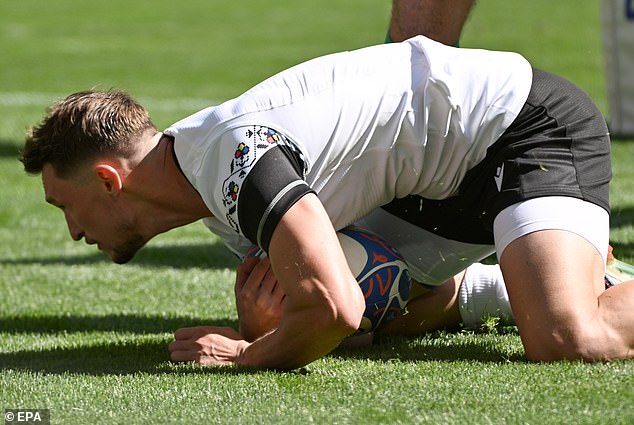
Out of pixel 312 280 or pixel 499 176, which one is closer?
pixel 312 280

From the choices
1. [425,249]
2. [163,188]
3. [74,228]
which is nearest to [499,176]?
[425,249]

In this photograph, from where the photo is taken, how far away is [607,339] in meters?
3.53

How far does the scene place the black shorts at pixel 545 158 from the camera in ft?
12.3

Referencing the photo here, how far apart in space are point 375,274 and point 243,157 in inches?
31.6

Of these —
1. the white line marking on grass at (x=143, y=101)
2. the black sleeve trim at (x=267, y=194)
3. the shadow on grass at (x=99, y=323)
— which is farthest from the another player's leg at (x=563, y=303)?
the white line marking on grass at (x=143, y=101)

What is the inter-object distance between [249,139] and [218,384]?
27.1 inches

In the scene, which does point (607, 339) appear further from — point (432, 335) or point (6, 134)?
point (6, 134)

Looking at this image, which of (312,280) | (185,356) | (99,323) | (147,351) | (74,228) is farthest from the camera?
(99,323)

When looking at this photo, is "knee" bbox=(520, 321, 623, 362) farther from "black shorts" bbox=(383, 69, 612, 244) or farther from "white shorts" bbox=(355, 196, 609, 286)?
"black shorts" bbox=(383, 69, 612, 244)

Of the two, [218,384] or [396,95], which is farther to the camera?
[396,95]

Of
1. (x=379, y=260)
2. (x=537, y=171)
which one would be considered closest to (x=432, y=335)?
(x=379, y=260)

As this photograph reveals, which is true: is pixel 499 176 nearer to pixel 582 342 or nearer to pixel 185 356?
pixel 582 342

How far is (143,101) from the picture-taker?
13.5 meters

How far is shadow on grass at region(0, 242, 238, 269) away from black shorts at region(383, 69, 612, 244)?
221 centimetres
